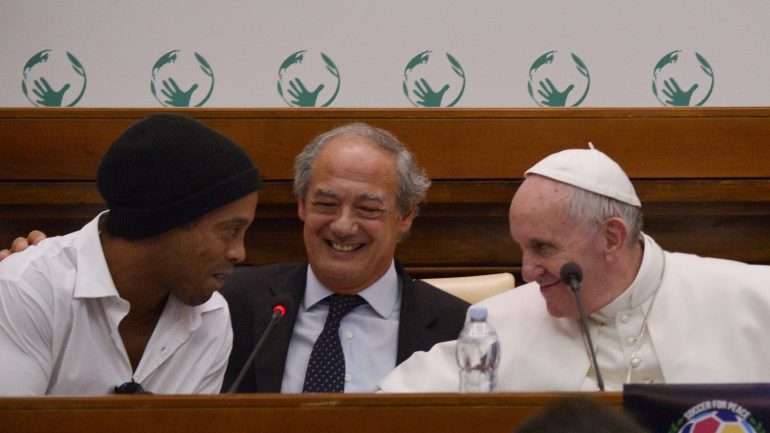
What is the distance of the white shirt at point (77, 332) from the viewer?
304cm

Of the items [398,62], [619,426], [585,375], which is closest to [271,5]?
[398,62]

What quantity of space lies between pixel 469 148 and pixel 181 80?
2.95ft

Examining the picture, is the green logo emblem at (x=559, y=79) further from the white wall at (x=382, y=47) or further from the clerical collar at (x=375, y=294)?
the clerical collar at (x=375, y=294)

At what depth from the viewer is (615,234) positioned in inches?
138

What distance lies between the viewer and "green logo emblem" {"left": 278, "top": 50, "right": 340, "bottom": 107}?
4.39 meters

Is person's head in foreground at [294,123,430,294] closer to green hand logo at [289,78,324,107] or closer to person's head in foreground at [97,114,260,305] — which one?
green hand logo at [289,78,324,107]

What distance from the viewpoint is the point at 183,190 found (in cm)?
315

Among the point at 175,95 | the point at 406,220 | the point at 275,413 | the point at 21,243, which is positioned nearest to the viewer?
the point at 275,413

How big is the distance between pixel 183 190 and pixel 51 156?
1229 mm

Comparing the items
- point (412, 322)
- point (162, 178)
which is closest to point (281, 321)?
point (412, 322)

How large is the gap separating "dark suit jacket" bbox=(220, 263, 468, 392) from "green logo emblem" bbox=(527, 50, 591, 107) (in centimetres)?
83

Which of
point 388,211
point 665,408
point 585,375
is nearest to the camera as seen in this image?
point 665,408

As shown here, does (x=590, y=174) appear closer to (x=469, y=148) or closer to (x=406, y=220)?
(x=406, y=220)

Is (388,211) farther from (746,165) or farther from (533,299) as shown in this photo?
(746,165)
